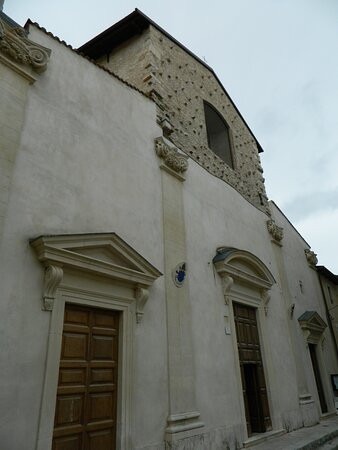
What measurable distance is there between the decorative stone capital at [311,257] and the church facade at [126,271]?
469 centimetres

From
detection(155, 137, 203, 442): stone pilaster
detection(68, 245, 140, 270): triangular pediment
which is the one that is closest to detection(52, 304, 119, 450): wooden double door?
detection(68, 245, 140, 270): triangular pediment

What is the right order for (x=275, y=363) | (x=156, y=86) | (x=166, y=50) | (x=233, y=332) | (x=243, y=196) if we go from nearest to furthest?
(x=233, y=332)
(x=156, y=86)
(x=275, y=363)
(x=166, y=50)
(x=243, y=196)

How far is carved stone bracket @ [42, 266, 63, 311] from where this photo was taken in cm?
400

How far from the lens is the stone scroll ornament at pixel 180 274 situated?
238 inches

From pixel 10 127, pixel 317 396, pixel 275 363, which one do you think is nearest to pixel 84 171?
pixel 10 127

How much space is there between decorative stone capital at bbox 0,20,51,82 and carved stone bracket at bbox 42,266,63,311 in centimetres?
278

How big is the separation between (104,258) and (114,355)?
1347mm

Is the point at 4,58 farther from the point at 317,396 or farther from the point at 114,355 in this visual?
the point at 317,396

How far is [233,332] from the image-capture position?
281 inches

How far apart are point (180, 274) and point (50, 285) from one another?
2.64 metres

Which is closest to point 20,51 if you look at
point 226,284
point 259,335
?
point 226,284

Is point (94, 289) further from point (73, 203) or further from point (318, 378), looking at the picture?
point (318, 378)

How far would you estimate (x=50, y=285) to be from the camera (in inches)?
160

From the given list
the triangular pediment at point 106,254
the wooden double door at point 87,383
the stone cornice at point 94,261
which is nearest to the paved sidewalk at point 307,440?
the wooden double door at point 87,383
